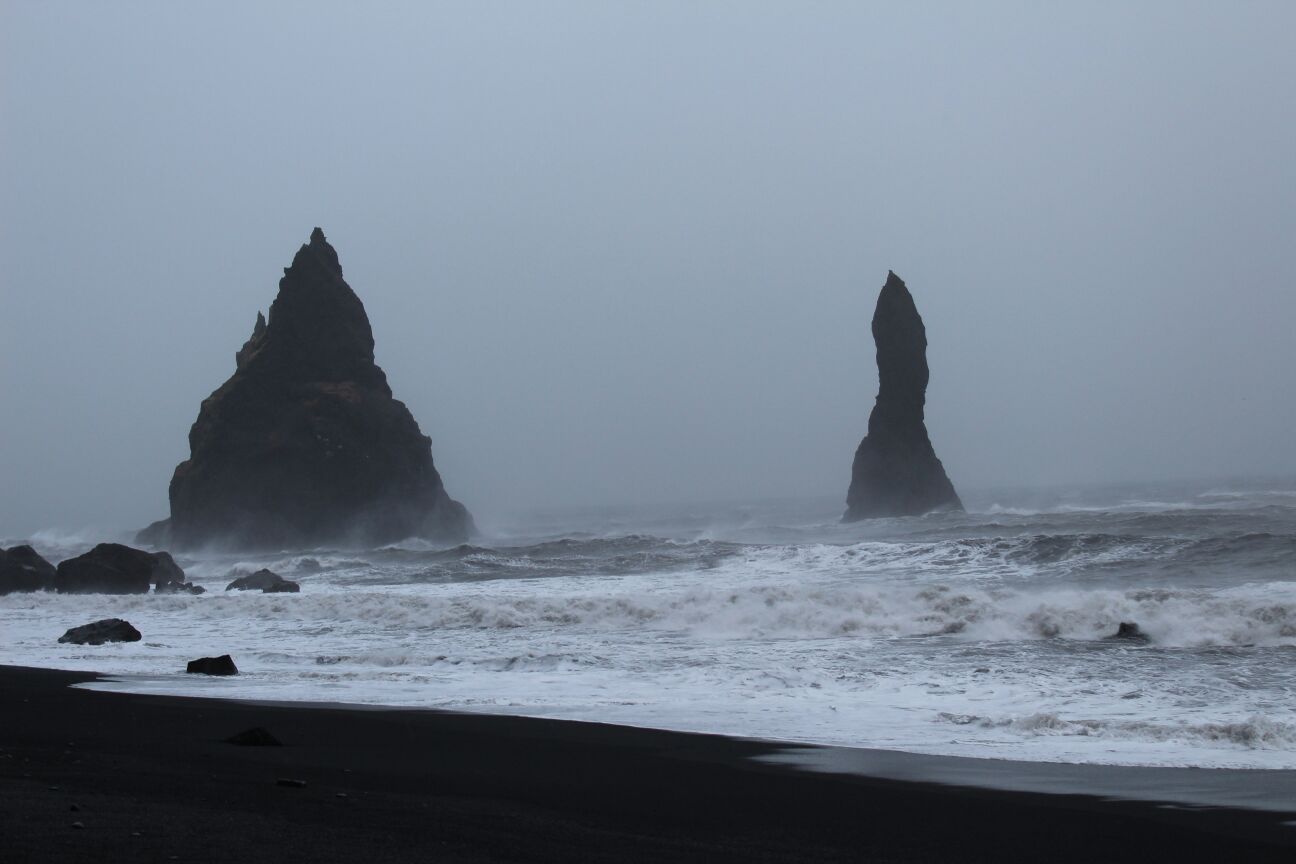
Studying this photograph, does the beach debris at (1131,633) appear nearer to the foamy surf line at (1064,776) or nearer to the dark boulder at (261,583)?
the foamy surf line at (1064,776)

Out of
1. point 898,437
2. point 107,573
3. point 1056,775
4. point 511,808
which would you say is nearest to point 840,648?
point 1056,775

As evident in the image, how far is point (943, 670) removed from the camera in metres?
13.0

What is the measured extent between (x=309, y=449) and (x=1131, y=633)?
162 ft

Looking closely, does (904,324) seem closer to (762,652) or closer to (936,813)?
(762,652)

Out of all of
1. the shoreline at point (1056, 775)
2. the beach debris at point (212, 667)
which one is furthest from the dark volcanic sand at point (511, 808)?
the beach debris at point (212, 667)

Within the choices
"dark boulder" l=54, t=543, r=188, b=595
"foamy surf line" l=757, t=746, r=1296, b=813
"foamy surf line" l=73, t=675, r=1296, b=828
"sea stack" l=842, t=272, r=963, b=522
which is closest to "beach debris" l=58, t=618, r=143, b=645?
"dark boulder" l=54, t=543, r=188, b=595

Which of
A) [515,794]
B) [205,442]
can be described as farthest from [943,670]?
[205,442]

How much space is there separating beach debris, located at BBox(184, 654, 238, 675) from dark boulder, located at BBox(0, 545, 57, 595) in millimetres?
18082

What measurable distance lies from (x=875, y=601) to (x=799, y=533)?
30259 millimetres

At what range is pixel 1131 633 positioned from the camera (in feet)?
49.3

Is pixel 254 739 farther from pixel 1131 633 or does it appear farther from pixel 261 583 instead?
pixel 261 583

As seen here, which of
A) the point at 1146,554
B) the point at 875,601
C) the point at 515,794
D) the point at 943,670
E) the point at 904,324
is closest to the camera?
the point at 515,794

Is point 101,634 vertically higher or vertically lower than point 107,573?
lower

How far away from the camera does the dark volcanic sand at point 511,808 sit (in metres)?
5.44
